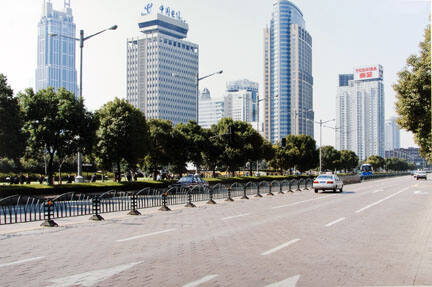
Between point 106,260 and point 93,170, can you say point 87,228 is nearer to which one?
point 106,260

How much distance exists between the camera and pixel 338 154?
121 m

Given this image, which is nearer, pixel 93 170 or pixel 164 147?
pixel 164 147

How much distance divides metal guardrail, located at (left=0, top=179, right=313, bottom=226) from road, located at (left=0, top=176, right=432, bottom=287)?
1053mm

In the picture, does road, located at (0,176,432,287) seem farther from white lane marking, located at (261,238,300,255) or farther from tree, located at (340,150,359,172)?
tree, located at (340,150,359,172)

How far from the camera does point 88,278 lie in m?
7.35

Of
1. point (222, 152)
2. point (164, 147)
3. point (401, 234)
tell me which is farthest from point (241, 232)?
point (222, 152)

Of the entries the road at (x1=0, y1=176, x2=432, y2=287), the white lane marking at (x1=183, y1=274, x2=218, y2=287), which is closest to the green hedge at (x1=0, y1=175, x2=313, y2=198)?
the road at (x1=0, y1=176, x2=432, y2=287)

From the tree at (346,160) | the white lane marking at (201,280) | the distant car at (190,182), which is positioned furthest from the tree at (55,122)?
the tree at (346,160)

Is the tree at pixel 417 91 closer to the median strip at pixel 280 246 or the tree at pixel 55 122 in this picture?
the median strip at pixel 280 246

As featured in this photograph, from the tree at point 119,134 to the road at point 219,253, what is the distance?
2210 centimetres

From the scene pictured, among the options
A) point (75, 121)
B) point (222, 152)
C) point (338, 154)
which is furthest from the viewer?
point (338, 154)

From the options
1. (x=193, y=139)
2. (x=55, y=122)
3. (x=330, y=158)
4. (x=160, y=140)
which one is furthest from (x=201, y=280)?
(x=330, y=158)

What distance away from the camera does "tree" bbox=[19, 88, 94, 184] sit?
105 ft

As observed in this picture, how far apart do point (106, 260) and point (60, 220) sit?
889 centimetres
